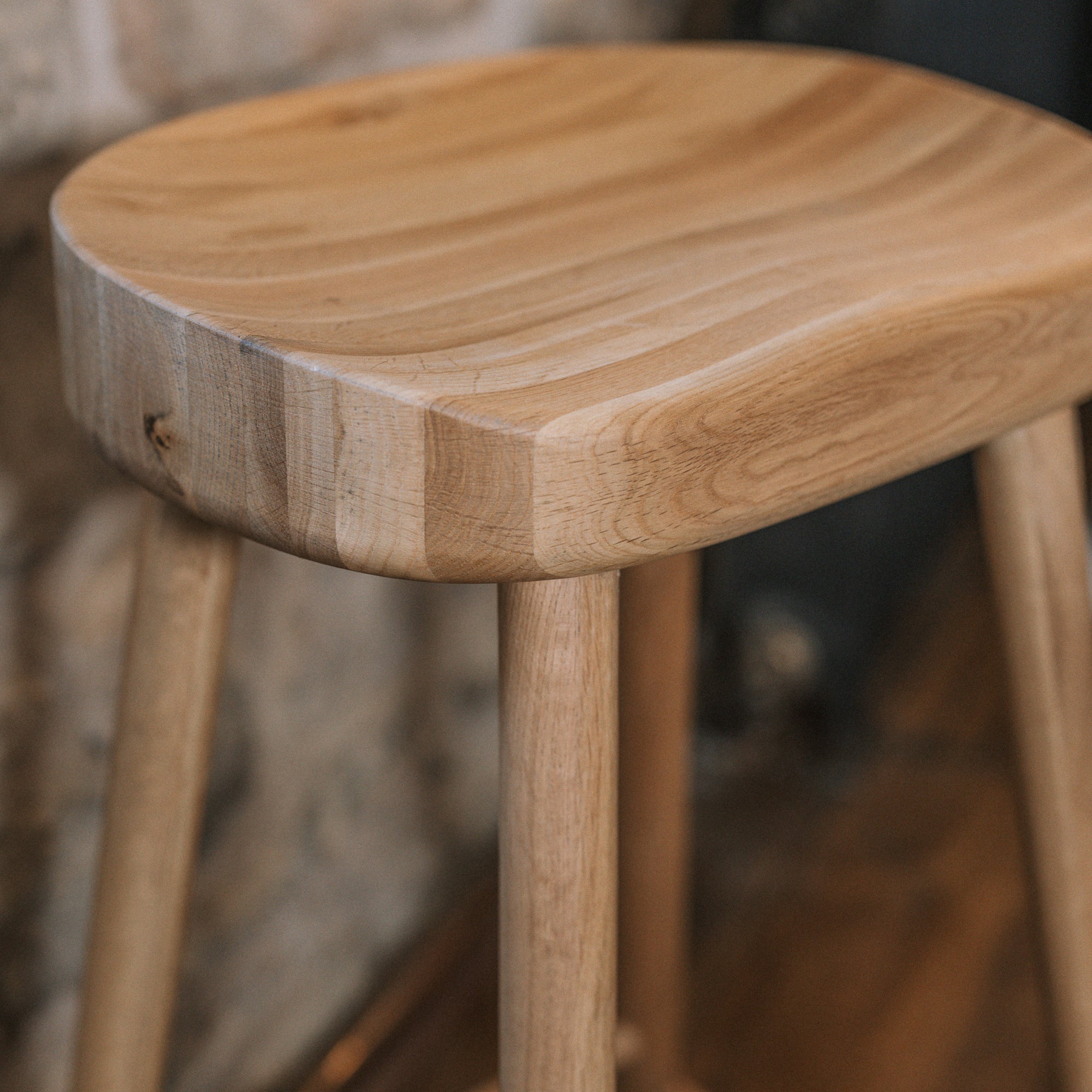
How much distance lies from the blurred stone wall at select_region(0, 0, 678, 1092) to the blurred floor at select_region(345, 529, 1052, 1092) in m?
0.11

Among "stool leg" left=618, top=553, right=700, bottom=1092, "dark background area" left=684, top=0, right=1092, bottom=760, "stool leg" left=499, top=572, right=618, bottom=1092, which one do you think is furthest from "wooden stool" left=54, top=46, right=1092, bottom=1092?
"dark background area" left=684, top=0, right=1092, bottom=760

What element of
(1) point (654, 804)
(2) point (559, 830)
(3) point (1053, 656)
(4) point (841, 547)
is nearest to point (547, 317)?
(2) point (559, 830)

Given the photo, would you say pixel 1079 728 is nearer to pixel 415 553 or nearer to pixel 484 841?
pixel 415 553

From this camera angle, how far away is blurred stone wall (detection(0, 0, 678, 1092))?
59 centimetres

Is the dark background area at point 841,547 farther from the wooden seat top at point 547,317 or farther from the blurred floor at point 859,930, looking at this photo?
the wooden seat top at point 547,317

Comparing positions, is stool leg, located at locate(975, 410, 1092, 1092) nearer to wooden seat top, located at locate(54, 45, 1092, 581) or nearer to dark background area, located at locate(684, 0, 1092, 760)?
wooden seat top, located at locate(54, 45, 1092, 581)

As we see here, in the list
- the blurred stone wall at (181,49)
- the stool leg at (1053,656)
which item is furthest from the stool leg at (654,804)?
the blurred stone wall at (181,49)

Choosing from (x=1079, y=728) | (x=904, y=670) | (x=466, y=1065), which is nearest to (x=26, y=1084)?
(x=466, y=1065)

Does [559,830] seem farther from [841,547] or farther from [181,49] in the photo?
[841,547]

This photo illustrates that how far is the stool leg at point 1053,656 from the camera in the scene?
0.52 m

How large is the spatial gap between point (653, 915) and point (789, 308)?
473 millimetres

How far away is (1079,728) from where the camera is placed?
54 centimetres

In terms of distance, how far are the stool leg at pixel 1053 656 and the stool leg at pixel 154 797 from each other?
30 cm

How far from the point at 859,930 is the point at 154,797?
72 cm
